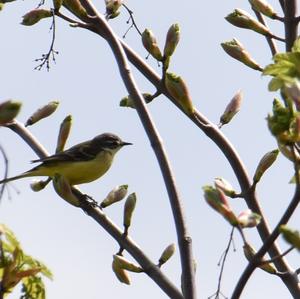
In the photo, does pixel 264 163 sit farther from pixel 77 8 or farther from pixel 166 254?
pixel 77 8

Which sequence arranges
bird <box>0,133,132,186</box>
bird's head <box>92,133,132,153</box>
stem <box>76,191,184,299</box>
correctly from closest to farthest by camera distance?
stem <box>76,191,184,299</box>, bird <box>0,133,132,186</box>, bird's head <box>92,133,132,153</box>

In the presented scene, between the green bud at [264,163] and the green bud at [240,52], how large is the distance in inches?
26.0

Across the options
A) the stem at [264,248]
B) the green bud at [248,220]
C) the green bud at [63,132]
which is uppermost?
the green bud at [63,132]

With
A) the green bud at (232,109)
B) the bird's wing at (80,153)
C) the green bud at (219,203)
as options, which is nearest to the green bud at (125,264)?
the green bud at (232,109)

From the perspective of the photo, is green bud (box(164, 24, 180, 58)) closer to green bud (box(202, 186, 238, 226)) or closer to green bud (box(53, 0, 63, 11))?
green bud (box(53, 0, 63, 11))

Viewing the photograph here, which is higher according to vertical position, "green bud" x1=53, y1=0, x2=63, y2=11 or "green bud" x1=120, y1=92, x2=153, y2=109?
"green bud" x1=53, y1=0, x2=63, y2=11

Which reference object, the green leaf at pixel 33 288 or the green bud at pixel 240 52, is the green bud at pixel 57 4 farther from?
the green leaf at pixel 33 288

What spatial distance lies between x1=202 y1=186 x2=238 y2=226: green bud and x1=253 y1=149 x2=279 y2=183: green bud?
152 cm

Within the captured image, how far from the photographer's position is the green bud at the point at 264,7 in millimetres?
5012

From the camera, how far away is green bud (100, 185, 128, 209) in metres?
4.70

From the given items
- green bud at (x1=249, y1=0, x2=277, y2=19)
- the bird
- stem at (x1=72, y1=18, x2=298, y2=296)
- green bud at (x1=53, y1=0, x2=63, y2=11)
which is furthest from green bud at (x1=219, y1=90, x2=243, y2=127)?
the bird

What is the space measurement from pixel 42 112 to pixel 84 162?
4.34 meters

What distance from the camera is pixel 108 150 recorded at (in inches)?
400

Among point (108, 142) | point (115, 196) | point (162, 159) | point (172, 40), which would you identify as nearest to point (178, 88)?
point (162, 159)
